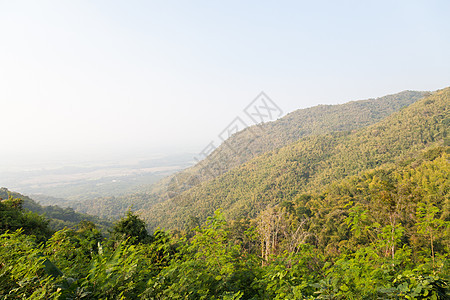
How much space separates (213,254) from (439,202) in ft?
86.2

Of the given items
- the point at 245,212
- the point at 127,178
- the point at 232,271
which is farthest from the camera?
the point at 127,178

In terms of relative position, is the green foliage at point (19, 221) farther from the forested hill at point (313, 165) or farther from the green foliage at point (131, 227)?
the forested hill at point (313, 165)

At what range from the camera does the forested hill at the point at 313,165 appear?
52.2 m

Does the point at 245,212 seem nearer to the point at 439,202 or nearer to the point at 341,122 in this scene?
the point at 439,202

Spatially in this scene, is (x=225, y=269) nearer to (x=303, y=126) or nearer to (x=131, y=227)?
(x=131, y=227)

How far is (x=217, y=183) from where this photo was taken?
257 ft

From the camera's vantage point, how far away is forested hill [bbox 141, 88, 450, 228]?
52.2m

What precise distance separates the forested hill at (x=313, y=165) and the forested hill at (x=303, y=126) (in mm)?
31005

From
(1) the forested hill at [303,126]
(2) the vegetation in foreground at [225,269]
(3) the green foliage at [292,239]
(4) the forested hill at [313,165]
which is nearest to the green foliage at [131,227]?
(3) the green foliage at [292,239]

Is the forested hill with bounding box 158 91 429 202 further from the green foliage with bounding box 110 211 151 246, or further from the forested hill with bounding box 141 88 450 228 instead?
the green foliage with bounding box 110 211 151 246

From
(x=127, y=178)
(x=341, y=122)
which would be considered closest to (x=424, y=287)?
(x=341, y=122)

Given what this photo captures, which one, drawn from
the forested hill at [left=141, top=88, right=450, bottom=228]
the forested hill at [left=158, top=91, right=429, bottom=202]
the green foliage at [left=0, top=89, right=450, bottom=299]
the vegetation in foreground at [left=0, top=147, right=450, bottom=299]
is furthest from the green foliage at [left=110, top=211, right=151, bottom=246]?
the forested hill at [left=158, top=91, right=429, bottom=202]

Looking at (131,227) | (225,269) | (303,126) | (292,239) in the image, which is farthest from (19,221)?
(303,126)

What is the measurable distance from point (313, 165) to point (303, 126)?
278 ft
